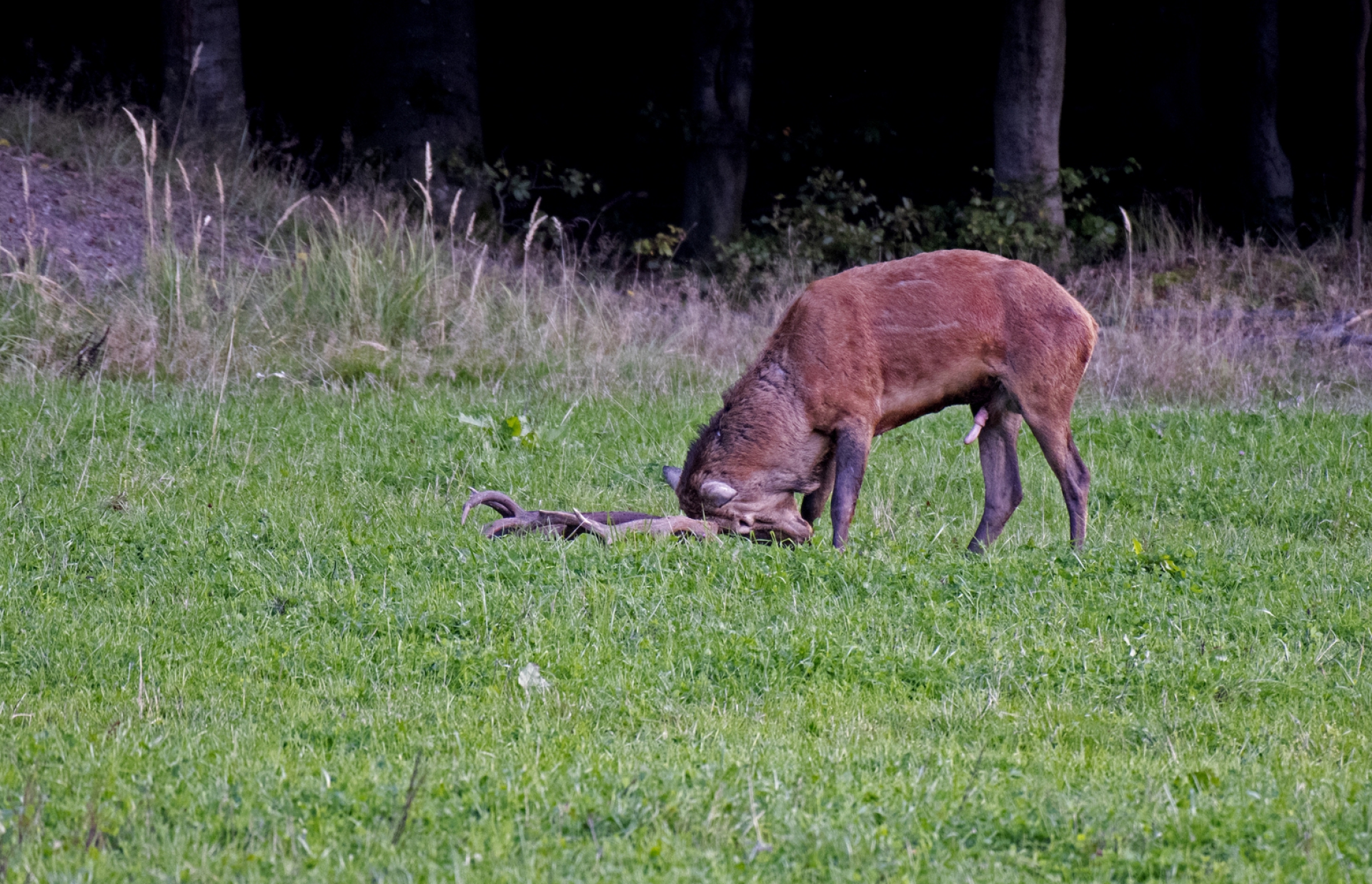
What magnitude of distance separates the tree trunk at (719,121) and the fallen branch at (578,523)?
1204 cm

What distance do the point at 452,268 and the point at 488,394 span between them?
2398 millimetres

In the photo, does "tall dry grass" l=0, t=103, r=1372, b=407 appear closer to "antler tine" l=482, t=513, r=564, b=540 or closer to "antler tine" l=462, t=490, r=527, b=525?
"antler tine" l=462, t=490, r=527, b=525

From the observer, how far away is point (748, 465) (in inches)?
277

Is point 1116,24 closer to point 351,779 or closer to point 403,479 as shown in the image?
point 403,479

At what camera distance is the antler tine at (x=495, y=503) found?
6.89 m

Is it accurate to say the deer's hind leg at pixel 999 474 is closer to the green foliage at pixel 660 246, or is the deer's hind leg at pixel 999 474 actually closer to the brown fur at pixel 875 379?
the brown fur at pixel 875 379

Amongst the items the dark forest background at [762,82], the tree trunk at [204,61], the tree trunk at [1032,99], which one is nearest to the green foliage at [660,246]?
the dark forest background at [762,82]

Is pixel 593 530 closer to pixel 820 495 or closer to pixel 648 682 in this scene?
pixel 820 495

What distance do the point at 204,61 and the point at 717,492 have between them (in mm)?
13942

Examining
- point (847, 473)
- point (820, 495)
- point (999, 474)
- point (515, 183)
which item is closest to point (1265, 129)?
point (515, 183)

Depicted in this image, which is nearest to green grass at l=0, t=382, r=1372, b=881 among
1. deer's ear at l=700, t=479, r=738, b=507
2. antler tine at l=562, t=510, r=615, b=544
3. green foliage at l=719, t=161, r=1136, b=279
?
antler tine at l=562, t=510, r=615, b=544

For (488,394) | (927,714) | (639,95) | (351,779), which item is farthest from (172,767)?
(639,95)

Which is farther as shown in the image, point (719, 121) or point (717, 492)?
point (719, 121)

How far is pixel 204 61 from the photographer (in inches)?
711
